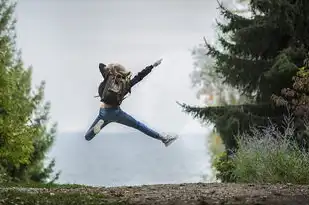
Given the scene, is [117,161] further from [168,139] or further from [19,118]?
[168,139]

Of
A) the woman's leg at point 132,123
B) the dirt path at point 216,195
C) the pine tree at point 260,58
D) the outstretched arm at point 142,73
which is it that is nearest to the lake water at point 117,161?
the pine tree at point 260,58

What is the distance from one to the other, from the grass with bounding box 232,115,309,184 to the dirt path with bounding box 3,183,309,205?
88 cm

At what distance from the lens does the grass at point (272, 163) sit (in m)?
6.37

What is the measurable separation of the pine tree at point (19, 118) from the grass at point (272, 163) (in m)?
3.72

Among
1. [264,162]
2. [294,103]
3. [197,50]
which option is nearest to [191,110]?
[294,103]

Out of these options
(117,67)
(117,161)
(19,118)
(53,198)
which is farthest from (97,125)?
(117,161)

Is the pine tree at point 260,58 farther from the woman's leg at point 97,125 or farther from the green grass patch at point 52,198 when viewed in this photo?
the green grass patch at point 52,198

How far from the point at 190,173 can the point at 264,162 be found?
391 inches

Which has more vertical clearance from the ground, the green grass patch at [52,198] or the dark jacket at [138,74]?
the dark jacket at [138,74]

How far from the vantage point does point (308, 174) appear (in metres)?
6.34

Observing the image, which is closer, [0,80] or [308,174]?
[308,174]

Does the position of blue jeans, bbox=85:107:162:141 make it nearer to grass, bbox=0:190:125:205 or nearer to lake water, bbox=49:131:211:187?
grass, bbox=0:190:125:205

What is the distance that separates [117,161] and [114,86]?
8005 mm

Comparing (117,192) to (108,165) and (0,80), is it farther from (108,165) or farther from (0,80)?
(108,165)
